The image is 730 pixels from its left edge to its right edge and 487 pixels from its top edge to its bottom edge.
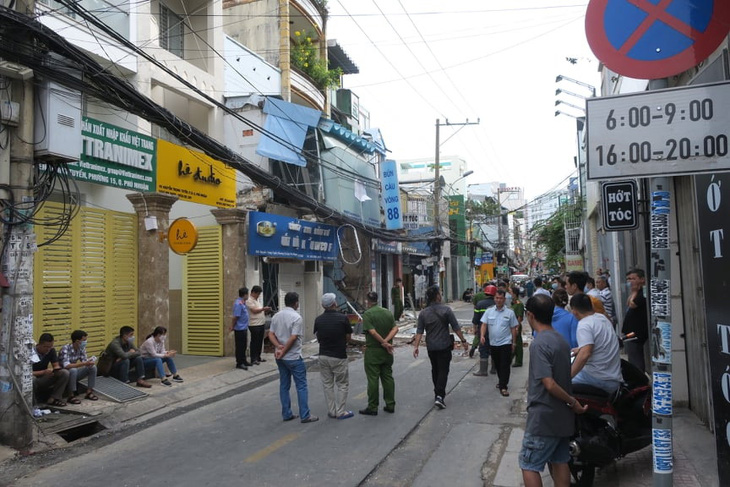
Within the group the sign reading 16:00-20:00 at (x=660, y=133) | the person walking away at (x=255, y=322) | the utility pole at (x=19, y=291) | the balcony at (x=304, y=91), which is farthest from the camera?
the balcony at (x=304, y=91)

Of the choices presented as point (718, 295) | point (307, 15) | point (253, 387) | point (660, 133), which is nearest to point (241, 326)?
point (253, 387)

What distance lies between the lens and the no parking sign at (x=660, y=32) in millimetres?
3019

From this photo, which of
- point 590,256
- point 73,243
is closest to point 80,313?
point 73,243

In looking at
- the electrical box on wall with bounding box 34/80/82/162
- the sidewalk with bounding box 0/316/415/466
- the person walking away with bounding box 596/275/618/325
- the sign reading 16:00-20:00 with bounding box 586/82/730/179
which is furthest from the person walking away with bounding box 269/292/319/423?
the person walking away with bounding box 596/275/618/325

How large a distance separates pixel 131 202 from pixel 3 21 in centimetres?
533

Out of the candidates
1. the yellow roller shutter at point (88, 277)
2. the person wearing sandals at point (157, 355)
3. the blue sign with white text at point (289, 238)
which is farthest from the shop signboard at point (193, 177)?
the person wearing sandals at point (157, 355)

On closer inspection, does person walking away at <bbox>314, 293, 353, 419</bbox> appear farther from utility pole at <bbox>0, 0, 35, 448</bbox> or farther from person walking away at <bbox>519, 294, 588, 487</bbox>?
person walking away at <bbox>519, 294, 588, 487</bbox>

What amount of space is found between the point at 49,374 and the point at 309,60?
50.5 ft

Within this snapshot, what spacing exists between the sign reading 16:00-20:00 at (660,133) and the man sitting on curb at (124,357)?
8469 mm

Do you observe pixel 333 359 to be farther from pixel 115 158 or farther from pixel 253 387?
pixel 115 158

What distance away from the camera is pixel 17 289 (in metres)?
6.52

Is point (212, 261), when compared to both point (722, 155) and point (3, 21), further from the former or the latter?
point (722, 155)

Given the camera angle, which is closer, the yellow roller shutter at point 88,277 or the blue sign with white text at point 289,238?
the yellow roller shutter at point 88,277

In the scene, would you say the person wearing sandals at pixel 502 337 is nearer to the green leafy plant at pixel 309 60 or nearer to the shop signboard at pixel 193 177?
the shop signboard at pixel 193 177
